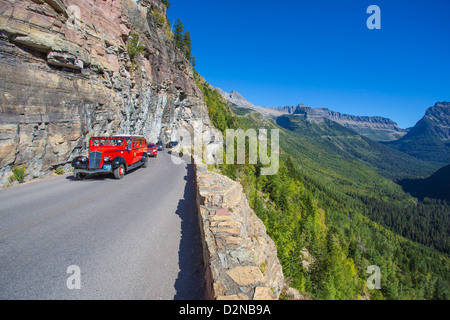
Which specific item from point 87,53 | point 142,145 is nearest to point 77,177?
point 142,145

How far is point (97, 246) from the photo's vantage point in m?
4.72

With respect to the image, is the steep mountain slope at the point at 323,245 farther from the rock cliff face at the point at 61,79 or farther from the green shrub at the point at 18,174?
the green shrub at the point at 18,174

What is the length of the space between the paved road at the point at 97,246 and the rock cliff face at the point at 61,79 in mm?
3781

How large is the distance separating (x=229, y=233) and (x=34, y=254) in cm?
444

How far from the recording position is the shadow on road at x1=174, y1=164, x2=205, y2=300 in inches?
142

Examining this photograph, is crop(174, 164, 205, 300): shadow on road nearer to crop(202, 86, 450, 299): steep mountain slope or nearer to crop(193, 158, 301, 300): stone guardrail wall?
crop(193, 158, 301, 300): stone guardrail wall

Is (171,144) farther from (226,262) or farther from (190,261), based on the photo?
(226,262)

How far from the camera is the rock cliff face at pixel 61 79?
9.99 meters

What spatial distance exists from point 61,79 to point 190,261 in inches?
589

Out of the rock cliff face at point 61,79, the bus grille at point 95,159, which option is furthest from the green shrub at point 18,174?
the bus grille at point 95,159

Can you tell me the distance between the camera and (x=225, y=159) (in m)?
31.0

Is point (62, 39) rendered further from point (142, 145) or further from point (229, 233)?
point (229, 233)

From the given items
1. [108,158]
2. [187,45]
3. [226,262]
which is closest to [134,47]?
[108,158]
